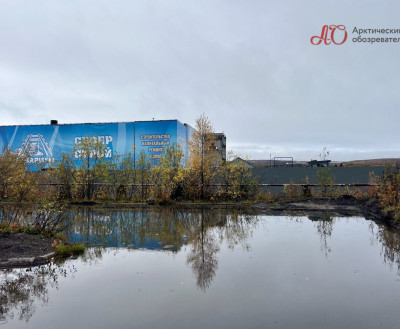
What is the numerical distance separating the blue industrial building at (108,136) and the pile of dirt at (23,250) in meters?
16.3

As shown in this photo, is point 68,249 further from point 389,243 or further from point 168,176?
point 168,176

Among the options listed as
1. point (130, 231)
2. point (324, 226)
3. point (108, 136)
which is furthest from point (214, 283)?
point (108, 136)

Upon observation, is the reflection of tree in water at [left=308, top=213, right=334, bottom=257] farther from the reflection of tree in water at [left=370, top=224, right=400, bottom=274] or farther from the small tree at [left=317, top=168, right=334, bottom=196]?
the small tree at [left=317, top=168, right=334, bottom=196]

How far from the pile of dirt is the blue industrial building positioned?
16.3 metres

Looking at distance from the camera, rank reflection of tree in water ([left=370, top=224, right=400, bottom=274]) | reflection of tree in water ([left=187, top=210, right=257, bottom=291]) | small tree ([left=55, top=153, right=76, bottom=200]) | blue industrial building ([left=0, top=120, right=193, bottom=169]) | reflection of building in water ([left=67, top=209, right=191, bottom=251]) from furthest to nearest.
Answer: blue industrial building ([left=0, top=120, right=193, bottom=169]) < small tree ([left=55, top=153, right=76, bottom=200]) < reflection of building in water ([left=67, top=209, right=191, bottom=251]) < reflection of tree in water ([left=370, top=224, right=400, bottom=274]) < reflection of tree in water ([left=187, top=210, right=257, bottom=291])

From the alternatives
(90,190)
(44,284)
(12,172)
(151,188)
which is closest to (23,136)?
(90,190)

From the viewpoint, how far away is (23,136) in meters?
29.3

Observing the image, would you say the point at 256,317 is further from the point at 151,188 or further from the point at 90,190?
the point at 90,190

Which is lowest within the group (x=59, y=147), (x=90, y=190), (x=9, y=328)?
(x=9, y=328)

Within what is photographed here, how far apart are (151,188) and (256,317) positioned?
16.3 metres

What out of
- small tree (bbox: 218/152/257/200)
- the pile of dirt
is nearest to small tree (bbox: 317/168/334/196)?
small tree (bbox: 218/152/257/200)

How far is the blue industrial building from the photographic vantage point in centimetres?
2623

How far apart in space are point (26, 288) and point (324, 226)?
31.6ft

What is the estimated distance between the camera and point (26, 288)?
18.8 feet
